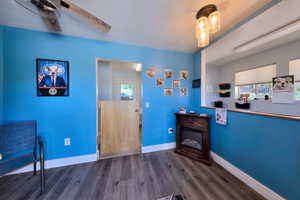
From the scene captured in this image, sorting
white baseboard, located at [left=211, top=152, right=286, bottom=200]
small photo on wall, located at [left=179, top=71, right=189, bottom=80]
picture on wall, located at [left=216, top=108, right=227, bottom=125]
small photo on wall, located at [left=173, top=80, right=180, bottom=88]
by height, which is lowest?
white baseboard, located at [left=211, top=152, right=286, bottom=200]

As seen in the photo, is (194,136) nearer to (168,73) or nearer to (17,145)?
(168,73)

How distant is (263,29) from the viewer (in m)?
1.30

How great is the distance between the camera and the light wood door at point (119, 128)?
90.3 inches

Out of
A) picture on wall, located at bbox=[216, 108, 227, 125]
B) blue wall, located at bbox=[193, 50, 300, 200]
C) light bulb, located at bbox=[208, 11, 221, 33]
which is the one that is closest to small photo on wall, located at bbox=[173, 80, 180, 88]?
picture on wall, located at bbox=[216, 108, 227, 125]

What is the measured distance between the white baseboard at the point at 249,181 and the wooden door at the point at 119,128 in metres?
1.69

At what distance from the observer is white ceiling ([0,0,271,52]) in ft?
4.10

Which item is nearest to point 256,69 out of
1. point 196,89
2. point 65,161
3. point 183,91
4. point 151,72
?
point 196,89

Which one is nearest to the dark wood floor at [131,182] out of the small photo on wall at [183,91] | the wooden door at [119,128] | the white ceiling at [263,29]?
the wooden door at [119,128]

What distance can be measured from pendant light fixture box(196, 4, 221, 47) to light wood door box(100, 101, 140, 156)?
72.8 inches

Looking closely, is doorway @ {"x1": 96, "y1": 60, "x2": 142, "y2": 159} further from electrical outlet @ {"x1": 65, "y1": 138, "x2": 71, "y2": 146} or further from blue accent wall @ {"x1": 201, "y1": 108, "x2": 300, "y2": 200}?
blue accent wall @ {"x1": 201, "y1": 108, "x2": 300, "y2": 200}

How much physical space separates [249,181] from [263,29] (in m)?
2.06

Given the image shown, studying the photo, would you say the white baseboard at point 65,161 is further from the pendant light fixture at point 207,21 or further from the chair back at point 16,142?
the pendant light fixture at point 207,21

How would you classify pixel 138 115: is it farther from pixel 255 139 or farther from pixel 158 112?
pixel 255 139

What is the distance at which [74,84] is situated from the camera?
1904mm
